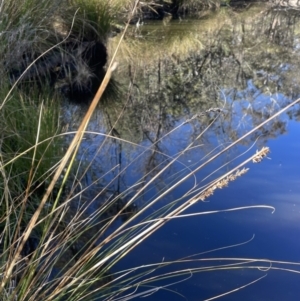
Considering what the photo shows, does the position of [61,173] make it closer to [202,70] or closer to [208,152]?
[208,152]

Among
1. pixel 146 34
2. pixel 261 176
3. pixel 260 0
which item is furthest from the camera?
pixel 260 0

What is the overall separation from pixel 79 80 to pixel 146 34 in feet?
9.08

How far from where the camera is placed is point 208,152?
2553mm

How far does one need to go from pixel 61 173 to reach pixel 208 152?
78 centimetres

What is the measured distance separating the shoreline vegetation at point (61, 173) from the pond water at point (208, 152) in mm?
47

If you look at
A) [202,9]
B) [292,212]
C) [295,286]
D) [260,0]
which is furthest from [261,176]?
[260,0]

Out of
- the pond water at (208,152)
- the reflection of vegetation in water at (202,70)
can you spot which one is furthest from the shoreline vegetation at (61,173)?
the reflection of vegetation in water at (202,70)

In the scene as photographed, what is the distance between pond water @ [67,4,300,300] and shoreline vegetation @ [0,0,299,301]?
5cm

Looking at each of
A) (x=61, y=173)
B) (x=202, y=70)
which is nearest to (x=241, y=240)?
(x=61, y=173)

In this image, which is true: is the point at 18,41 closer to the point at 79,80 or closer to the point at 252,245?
the point at 79,80

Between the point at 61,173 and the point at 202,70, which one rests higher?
the point at 61,173

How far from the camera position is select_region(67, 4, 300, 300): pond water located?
166 centimetres

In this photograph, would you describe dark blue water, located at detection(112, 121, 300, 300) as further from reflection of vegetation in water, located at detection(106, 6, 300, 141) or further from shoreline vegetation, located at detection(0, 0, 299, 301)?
reflection of vegetation in water, located at detection(106, 6, 300, 141)

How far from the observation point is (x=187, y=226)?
197 centimetres
